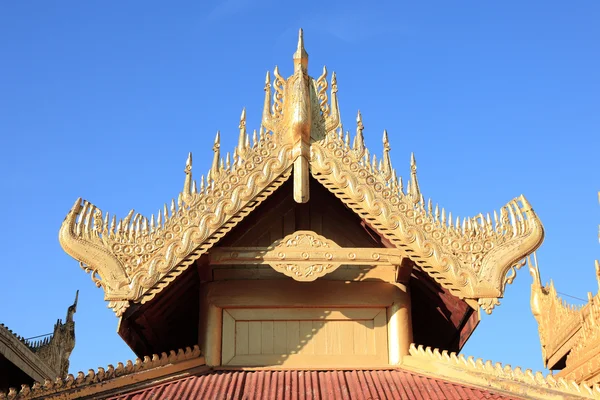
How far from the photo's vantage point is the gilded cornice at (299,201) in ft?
21.6

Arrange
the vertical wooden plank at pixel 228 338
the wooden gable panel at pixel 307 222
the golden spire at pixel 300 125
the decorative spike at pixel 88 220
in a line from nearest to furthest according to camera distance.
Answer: the decorative spike at pixel 88 220
the golden spire at pixel 300 125
the vertical wooden plank at pixel 228 338
the wooden gable panel at pixel 307 222

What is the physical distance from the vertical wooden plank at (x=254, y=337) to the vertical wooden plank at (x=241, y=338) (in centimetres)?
4

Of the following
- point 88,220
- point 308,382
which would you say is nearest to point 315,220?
→ point 308,382

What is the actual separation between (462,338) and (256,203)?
3001 mm

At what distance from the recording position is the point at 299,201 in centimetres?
688

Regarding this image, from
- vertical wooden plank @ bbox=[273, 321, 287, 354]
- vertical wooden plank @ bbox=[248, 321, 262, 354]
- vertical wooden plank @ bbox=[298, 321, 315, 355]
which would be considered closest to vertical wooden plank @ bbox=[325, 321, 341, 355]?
vertical wooden plank @ bbox=[298, 321, 315, 355]

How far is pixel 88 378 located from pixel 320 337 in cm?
230

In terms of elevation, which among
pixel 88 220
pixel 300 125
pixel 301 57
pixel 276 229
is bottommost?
pixel 88 220

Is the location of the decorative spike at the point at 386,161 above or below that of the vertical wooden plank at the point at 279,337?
above

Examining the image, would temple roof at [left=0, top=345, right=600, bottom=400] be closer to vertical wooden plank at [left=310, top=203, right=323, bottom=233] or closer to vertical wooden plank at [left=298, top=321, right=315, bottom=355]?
vertical wooden plank at [left=298, top=321, right=315, bottom=355]

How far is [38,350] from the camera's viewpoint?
2114 centimetres

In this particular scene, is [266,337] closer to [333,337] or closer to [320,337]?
[320,337]

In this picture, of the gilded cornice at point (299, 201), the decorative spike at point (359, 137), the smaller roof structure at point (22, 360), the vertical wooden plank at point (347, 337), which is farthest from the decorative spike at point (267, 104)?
the smaller roof structure at point (22, 360)

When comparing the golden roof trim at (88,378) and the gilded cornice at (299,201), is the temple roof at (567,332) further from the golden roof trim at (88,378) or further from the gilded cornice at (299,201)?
the golden roof trim at (88,378)
